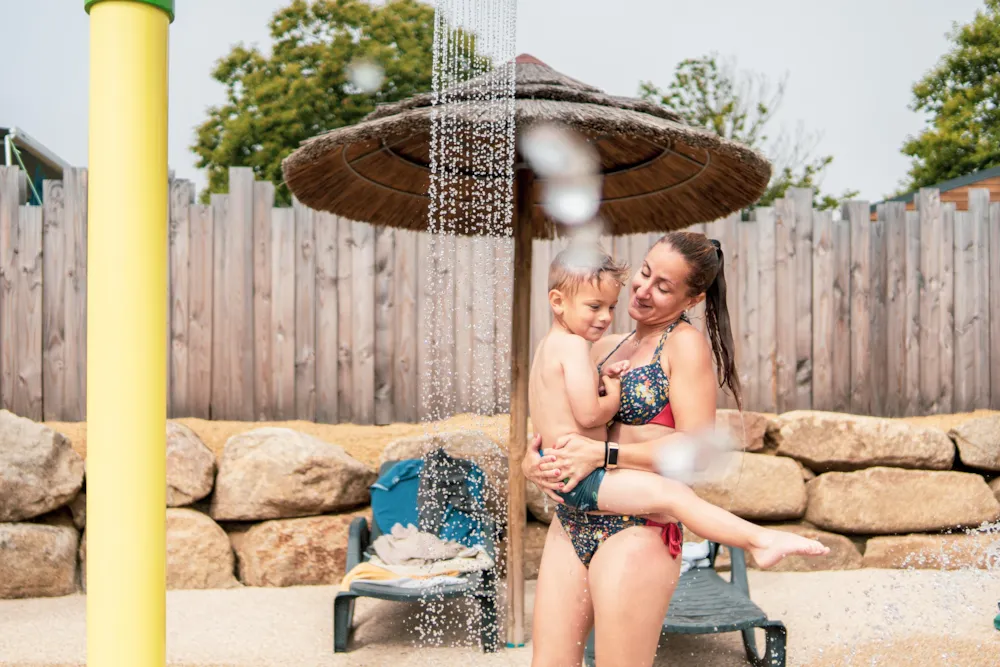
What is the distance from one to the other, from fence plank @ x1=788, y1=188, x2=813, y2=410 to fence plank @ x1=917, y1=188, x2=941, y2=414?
936 mm

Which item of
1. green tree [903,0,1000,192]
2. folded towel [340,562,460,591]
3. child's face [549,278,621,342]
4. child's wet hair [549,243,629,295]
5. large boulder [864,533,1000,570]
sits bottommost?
large boulder [864,533,1000,570]

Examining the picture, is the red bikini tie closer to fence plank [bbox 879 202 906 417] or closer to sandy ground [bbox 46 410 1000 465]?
sandy ground [bbox 46 410 1000 465]

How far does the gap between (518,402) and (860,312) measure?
11.9 ft

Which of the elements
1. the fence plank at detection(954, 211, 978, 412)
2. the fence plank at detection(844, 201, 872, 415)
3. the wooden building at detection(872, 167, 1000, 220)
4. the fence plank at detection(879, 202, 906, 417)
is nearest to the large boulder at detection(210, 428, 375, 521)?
the fence plank at detection(844, 201, 872, 415)

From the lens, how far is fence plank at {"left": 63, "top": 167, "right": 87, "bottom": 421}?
6.22 metres

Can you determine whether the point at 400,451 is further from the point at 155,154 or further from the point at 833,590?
the point at 155,154

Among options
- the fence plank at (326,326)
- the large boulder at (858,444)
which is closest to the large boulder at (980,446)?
the large boulder at (858,444)

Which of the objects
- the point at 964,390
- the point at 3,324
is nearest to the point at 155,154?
the point at 3,324

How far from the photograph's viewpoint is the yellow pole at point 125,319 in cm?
163

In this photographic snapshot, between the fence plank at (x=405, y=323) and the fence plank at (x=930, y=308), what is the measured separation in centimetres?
345

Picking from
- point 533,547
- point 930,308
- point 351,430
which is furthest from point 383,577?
point 930,308

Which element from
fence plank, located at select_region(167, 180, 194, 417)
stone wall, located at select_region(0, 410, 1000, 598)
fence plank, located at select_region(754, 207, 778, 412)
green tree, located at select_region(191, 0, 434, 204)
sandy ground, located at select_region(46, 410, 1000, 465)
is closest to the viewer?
stone wall, located at select_region(0, 410, 1000, 598)

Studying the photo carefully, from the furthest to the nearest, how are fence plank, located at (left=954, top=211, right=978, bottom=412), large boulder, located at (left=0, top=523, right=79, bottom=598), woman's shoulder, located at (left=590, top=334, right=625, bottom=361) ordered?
1. fence plank, located at (left=954, top=211, right=978, bottom=412)
2. large boulder, located at (left=0, top=523, right=79, bottom=598)
3. woman's shoulder, located at (left=590, top=334, right=625, bottom=361)

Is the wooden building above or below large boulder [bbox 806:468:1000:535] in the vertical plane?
above
